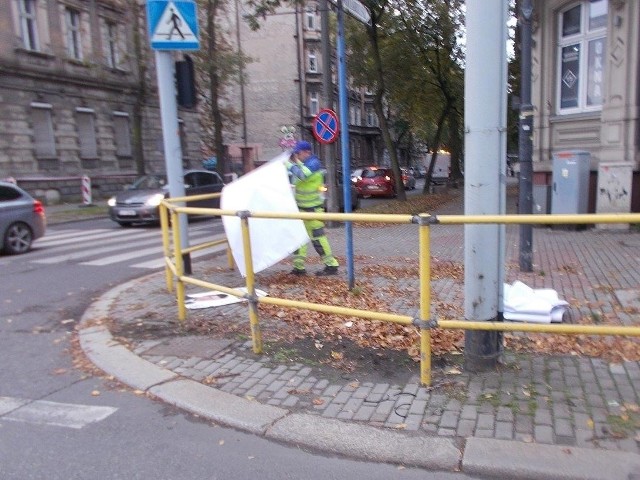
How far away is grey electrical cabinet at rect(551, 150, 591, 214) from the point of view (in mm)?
11898

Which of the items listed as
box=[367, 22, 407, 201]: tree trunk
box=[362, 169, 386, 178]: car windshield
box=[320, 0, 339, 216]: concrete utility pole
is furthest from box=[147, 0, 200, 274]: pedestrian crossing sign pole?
box=[362, 169, 386, 178]: car windshield

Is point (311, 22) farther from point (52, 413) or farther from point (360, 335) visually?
point (52, 413)

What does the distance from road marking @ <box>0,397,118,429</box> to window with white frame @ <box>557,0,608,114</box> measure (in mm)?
12527

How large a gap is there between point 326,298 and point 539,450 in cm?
355

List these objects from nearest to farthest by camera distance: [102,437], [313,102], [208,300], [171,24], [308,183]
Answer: [102,437] → [208,300] → [171,24] → [308,183] → [313,102]

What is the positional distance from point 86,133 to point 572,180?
2469cm

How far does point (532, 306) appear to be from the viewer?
5164mm

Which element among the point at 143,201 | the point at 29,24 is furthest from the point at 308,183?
the point at 29,24

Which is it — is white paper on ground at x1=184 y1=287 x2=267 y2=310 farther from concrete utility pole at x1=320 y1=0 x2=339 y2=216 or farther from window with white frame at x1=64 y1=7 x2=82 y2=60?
window with white frame at x1=64 y1=7 x2=82 y2=60

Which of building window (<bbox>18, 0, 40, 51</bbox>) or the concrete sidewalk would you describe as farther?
building window (<bbox>18, 0, 40, 51</bbox>)

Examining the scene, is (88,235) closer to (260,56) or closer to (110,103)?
(110,103)

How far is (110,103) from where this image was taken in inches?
1200

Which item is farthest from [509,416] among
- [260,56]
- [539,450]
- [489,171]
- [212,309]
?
[260,56]

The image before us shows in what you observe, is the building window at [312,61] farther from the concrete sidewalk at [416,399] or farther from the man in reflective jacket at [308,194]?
the concrete sidewalk at [416,399]
